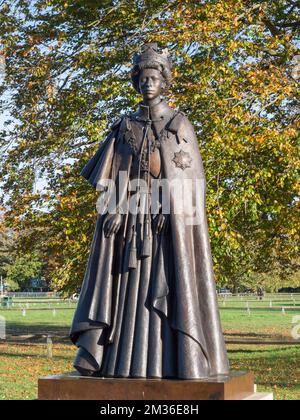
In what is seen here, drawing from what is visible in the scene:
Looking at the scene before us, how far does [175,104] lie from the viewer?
1434 centimetres

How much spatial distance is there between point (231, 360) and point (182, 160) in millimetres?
15200

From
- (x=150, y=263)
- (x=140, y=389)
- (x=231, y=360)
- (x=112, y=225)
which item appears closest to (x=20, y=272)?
(x=231, y=360)

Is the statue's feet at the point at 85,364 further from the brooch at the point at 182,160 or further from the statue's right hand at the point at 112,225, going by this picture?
the brooch at the point at 182,160

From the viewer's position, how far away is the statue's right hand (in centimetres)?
587

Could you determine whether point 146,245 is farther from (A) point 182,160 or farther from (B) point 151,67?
(B) point 151,67

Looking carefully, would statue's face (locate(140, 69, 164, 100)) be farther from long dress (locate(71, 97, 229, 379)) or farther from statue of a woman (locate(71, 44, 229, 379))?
long dress (locate(71, 97, 229, 379))

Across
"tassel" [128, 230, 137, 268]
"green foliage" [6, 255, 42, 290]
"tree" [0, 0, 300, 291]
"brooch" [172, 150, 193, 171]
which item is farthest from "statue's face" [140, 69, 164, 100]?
"green foliage" [6, 255, 42, 290]

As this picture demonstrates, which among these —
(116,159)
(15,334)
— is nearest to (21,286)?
(15,334)

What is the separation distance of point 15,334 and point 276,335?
1053cm

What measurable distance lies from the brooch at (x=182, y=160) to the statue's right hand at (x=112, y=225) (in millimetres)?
607

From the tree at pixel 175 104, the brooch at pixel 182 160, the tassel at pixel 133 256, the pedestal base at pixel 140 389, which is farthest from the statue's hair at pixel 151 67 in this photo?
the tree at pixel 175 104

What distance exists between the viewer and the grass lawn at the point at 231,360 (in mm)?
15031

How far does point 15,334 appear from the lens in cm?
3147

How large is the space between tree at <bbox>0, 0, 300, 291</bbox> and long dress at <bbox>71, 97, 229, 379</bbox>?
26.2 ft
